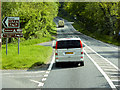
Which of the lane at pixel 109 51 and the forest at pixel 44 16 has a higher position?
the forest at pixel 44 16

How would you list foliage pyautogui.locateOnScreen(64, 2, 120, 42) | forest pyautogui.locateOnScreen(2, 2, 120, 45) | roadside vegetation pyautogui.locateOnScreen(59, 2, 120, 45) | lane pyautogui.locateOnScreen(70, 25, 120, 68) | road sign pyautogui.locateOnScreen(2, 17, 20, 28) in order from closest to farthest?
1. road sign pyautogui.locateOnScreen(2, 17, 20, 28)
2. lane pyautogui.locateOnScreen(70, 25, 120, 68)
3. forest pyautogui.locateOnScreen(2, 2, 120, 45)
4. roadside vegetation pyautogui.locateOnScreen(59, 2, 120, 45)
5. foliage pyautogui.locateOnScreen(64, 2, 120, 42)

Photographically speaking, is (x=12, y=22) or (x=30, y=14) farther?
(x=30, y=14)

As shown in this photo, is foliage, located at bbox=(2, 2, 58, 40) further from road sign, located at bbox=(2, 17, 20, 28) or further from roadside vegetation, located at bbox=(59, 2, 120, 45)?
road sign, located at bbox=(2, 17, 20, 28)

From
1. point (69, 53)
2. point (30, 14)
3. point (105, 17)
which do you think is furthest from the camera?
point (105, 17)

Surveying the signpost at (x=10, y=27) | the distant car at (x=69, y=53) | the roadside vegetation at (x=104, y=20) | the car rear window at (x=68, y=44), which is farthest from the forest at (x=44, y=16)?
the distant car at (x=69, y=53)

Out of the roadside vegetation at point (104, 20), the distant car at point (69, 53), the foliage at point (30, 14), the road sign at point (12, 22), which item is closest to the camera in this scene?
the distant car at point (69, 53)

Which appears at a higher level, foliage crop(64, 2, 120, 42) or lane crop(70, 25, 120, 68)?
foliage crop(64, 2, 120, 42)

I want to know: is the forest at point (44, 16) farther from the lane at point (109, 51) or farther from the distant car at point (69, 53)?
the distant car at point (69, 53)

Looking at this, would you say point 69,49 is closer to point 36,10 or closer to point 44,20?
point 36,10

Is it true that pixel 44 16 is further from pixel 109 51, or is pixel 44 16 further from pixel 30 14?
pixel 109 51

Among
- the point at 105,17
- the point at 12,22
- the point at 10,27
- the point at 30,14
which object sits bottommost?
the point at 10,27

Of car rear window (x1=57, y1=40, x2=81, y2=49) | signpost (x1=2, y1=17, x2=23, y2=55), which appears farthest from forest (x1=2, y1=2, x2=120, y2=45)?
car rear window (x1=57, y1=40, x2=81, y2=49)

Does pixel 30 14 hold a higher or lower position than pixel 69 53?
higher

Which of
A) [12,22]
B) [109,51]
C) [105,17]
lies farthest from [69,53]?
[105,17]
